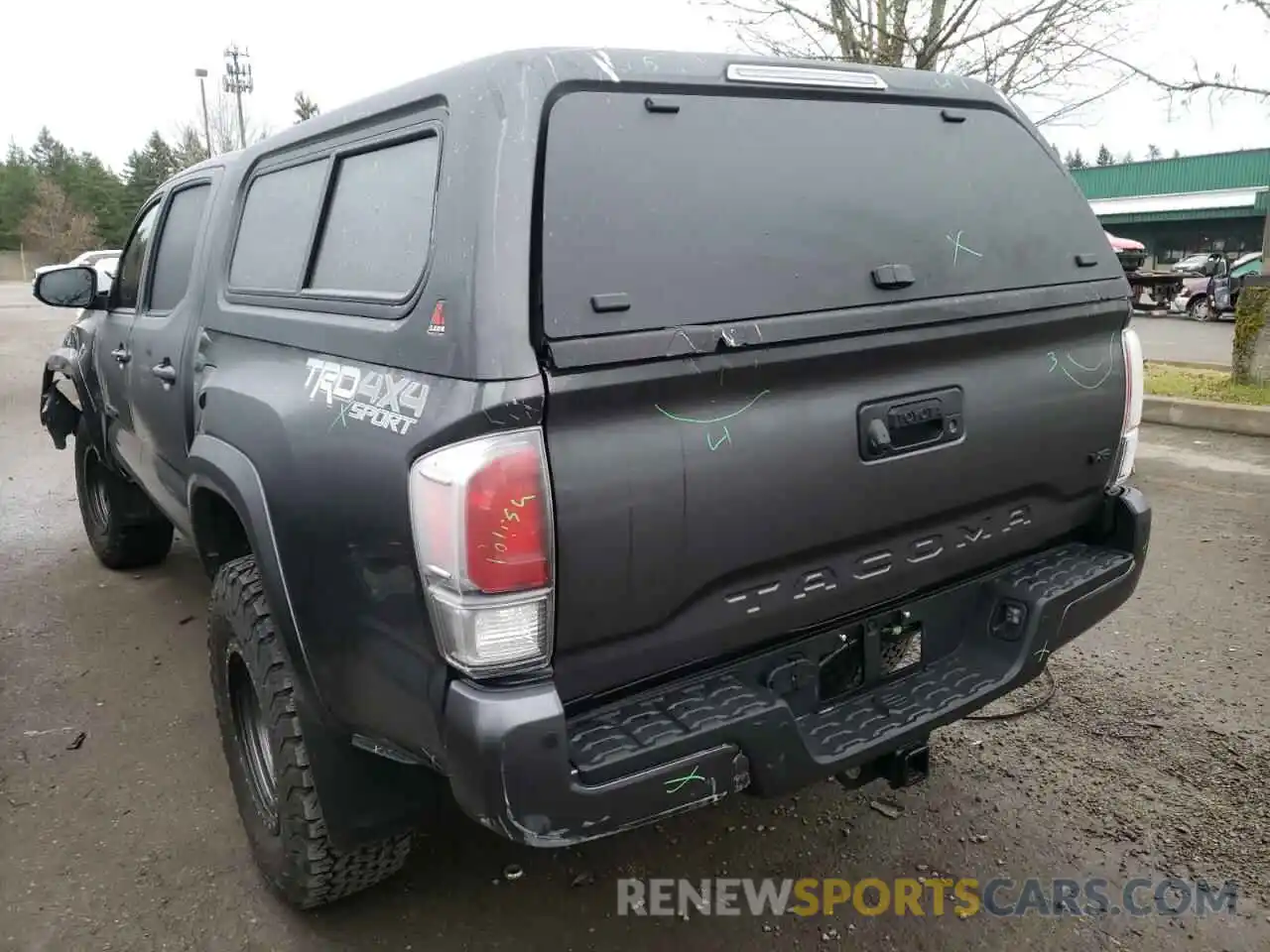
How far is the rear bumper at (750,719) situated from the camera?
5.86 feet

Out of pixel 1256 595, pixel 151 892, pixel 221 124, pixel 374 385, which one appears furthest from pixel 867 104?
Result: pixel 221 124

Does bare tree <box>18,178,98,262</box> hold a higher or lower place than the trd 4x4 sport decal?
higher

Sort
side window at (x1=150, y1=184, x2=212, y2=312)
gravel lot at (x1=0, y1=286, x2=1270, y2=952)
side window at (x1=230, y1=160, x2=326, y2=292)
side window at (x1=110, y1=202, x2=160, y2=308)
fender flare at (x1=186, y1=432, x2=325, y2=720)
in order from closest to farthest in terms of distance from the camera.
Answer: fender flare at (x1=186, y1=432, x2=325, y2=720) < gravel lot at (x1=0, y1=286, x2=1270, y2=952) < side window at (x1=230, y1=160, x2=326, y2=292) < side window at (x1=150, y1=184, x2=212, y2=312) < side window at (x1=110, y1=202, x2=160, y2=308)

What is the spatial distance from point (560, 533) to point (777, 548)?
551 millimetres

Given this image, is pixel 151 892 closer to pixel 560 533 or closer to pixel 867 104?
pixel 560 533

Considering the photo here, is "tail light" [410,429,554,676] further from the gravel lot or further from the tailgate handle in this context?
the gravel lot

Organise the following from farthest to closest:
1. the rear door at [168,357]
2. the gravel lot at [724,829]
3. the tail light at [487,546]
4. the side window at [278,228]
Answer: the rear door at [168,357], the side window at [278,228], the gravel lot at [724,829], the tail light at [487,546]

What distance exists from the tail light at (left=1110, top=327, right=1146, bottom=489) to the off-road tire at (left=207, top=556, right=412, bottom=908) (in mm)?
2269

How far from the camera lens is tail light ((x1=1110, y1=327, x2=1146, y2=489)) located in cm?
278

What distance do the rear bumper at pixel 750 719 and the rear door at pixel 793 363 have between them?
89 mm

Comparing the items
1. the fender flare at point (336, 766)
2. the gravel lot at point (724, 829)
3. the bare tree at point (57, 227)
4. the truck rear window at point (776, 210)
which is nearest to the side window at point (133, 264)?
the gravel lot at point (724, 829)

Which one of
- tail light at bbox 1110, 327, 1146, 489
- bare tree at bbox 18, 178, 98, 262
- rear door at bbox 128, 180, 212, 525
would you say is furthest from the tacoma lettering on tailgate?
bare tree at bbox 18, 178, 98, 262

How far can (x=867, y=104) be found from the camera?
8.11 ft

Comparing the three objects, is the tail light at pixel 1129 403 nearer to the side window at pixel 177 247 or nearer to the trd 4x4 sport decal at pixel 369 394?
the trd 4x4 sport decal at pixel 369 394
